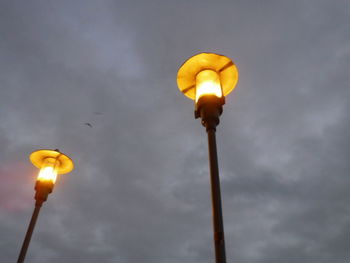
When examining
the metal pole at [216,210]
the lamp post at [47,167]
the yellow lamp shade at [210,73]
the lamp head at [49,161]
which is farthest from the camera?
the lamp head at [49,161]

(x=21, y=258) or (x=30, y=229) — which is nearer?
(x=21, y=258)

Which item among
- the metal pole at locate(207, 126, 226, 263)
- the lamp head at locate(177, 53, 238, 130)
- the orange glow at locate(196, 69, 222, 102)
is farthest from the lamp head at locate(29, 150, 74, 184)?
the metal pole at locate(207, 126, 226, 263)

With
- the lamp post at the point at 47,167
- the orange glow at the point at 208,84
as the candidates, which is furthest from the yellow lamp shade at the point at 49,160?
the orange glow at the point at 208,84

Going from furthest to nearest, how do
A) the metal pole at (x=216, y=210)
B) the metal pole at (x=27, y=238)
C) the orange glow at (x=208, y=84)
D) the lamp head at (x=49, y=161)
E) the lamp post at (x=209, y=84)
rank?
the lamp head at (x=49, y=161) < the metal pole at (x=27, y=238) < the orange glow at (x=208, y=84) < the lamp post at (x=209, y=84) < the metal pole at (x=216, y=210)

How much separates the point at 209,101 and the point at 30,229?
5.12 metres

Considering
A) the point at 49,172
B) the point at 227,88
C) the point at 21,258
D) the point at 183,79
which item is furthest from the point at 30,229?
the point at 227,88

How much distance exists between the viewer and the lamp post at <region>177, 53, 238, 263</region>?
3.92 meters

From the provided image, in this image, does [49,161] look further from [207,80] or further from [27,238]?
[207,80]

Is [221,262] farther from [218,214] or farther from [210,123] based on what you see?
[210,123]

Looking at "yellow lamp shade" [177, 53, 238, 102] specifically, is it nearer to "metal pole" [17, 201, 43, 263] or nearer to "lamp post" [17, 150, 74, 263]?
"lamp post" [17, 150, 74, 263]

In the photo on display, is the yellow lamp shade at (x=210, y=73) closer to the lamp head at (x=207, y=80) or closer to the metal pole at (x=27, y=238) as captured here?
the lamp head at (x=207, y=80)

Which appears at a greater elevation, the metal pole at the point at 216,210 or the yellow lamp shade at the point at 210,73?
the yellow lamp shade at the point at 210,73

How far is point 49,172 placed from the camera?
760cm

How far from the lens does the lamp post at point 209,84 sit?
392 centimetres
